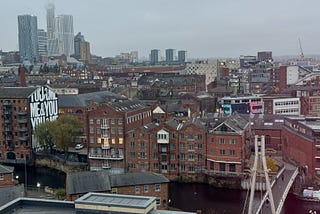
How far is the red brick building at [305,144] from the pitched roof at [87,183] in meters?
19.5

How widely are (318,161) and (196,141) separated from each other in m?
11.8

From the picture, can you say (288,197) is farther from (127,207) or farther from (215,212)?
(127,207)

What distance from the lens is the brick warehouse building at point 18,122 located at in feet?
186

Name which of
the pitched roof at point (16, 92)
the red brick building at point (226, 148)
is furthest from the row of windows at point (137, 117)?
the pitched roof at point (16, 92)

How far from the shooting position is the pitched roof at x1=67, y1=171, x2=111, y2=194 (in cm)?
3197

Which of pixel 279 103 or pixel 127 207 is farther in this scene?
pixel 279 103

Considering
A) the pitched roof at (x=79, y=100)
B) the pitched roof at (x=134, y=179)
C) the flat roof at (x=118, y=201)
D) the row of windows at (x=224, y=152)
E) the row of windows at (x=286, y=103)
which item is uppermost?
the pitched roof at (x=79, y=100)

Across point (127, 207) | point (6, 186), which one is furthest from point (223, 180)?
point (127, 207)

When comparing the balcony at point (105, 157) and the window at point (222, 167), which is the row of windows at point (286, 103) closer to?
the window at point (222, 167)

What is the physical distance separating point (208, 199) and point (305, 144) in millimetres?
10866

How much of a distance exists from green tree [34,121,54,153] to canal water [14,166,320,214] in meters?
7.10

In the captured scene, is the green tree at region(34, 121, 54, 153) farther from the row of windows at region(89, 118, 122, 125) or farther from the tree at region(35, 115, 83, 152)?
the row of windows at region(89, 118, 122, 125)

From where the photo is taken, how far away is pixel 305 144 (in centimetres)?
4200

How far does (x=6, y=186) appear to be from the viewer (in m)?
34.1
